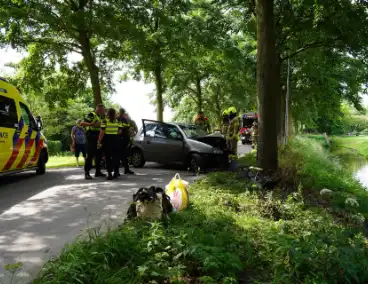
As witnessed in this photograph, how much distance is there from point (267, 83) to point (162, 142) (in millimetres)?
4210

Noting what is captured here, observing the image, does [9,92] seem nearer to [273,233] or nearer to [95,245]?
[95,245]

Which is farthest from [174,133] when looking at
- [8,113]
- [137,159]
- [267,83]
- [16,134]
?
[8,113]

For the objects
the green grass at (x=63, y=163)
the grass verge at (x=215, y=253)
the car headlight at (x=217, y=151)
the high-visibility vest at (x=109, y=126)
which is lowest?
the grass verge at (x=215, y=253)

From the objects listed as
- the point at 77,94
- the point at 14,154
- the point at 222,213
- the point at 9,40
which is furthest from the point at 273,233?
the point at 77,94

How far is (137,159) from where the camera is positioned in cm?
1300

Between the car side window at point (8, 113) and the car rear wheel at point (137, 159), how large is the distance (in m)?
4.56

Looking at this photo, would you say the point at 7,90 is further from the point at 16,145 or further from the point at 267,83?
the point at 267,83

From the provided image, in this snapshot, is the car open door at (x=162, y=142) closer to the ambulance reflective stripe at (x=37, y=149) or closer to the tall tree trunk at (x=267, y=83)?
the tall tree trunk at (x=267, y=83)

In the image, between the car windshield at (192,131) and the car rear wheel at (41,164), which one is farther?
the car windshield at (192,131)

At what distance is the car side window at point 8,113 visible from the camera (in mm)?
8539

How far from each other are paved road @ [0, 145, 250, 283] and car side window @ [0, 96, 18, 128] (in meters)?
1.47

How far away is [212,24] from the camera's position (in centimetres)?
1582

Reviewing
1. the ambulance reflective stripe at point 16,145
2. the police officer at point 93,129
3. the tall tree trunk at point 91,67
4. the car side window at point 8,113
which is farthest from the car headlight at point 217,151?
the tall tree trunk at point 91,67

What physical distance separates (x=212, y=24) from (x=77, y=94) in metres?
7.67
